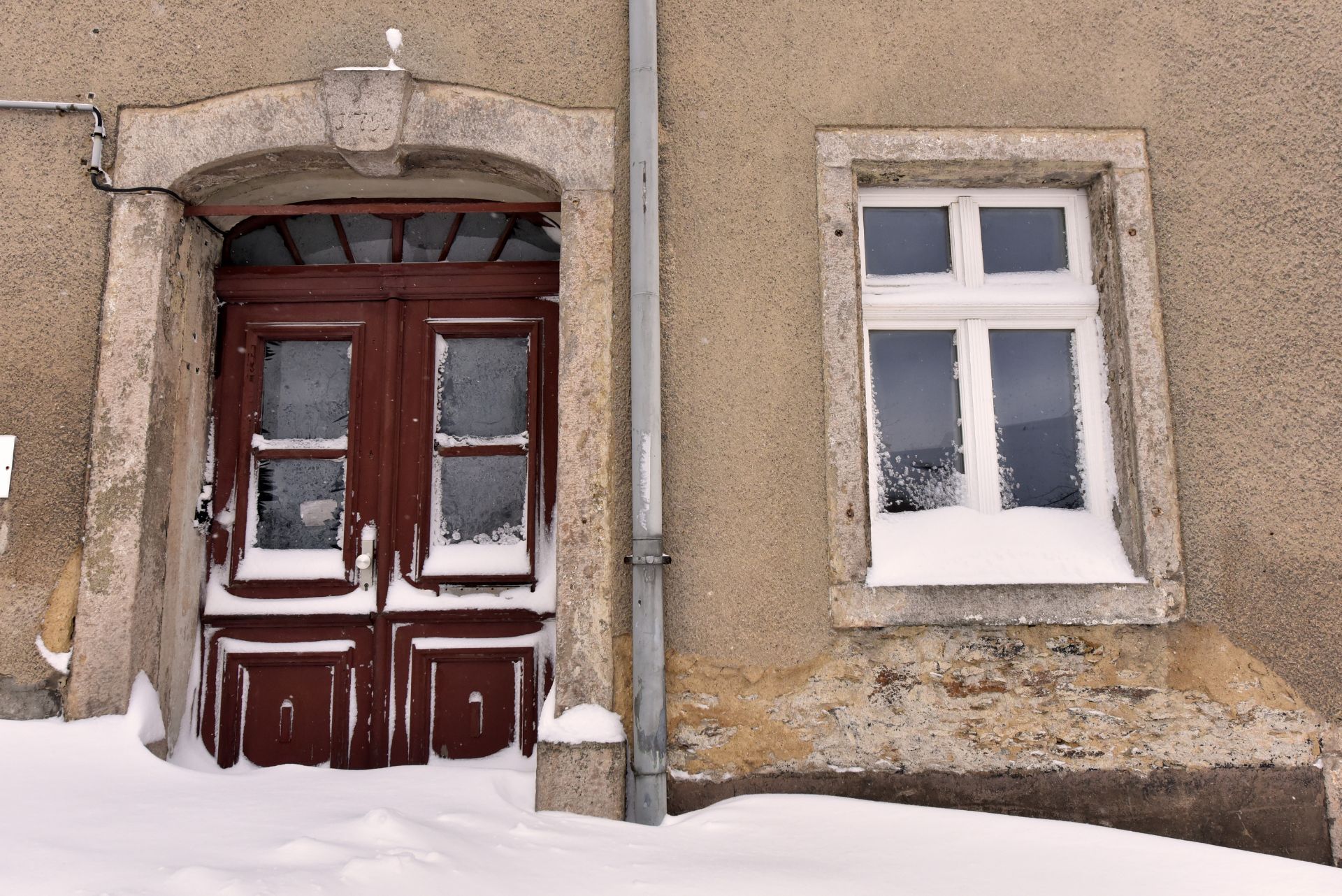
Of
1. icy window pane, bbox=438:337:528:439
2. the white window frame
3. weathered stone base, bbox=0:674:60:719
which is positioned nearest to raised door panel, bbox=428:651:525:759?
icy window pane, bbox=438:337:528:439

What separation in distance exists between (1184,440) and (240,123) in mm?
3387

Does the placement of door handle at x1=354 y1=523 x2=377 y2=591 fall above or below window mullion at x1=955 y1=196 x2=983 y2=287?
below

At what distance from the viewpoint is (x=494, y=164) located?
303 cm

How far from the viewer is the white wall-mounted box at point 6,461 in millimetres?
2791

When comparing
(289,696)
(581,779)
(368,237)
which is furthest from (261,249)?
(581,779)

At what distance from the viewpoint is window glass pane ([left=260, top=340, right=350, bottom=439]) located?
3.28 metres

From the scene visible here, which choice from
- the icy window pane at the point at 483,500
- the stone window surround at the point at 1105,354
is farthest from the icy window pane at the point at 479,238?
the stone window surround at the point at 1105,354

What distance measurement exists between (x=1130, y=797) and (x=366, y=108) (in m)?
3.37

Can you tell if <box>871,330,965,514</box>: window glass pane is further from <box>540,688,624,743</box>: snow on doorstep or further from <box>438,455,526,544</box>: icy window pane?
<box>438,455,526,544</box>: icy window pane

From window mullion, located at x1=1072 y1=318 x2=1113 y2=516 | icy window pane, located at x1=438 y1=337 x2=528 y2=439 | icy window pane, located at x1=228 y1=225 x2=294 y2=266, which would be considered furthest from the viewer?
icy window pane, located at x1=228 y1=225 x2=294 y2=266

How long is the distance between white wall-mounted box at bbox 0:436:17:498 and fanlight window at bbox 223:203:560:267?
99cm

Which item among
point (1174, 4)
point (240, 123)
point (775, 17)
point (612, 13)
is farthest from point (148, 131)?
point (1174, 4)

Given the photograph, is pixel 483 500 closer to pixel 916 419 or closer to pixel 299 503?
pixel 299 503

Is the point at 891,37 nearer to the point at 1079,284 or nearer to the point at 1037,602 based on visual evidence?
the point at 1079,284
